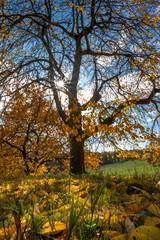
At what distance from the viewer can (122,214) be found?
137 centimetres

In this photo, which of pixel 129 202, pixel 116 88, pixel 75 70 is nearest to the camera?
pixel 129 202

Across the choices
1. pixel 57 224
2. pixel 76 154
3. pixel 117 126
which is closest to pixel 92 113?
pixel 117 126

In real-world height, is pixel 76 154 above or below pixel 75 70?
below

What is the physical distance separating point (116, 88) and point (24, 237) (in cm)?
665

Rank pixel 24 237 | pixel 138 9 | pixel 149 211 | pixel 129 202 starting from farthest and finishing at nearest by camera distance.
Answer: pixel 138 9
pixel 129 202
pixel 149 211
pixel 24 237

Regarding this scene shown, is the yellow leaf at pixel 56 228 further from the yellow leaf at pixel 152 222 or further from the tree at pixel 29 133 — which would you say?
the tree at pixel 29 133

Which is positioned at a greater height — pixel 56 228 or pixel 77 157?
pixel 77 157

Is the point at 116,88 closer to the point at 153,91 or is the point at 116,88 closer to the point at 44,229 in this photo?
the point at 153,91

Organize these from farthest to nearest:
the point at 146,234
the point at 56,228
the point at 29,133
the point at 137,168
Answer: the point at 29,133, the point at 137,168, the point at 56,228, the point at 146,234

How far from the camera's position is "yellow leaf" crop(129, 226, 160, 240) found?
902 millimetres

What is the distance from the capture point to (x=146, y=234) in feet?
3.08

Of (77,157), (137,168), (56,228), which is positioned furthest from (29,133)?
(56,228)

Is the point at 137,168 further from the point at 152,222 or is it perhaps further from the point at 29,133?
the point at 29,133

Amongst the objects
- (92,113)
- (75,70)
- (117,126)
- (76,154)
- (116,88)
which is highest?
(75,70)
